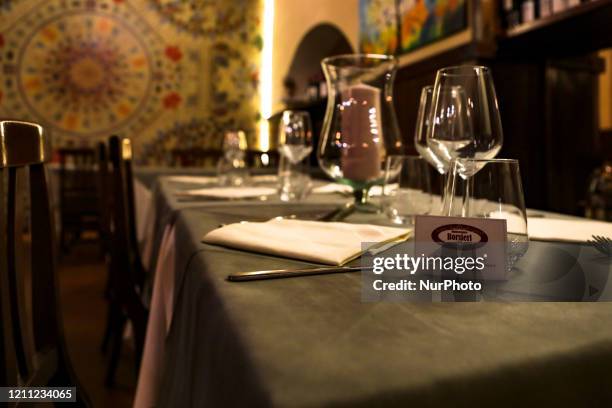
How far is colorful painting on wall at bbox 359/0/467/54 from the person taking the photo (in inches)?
120

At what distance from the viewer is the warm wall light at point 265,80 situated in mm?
6672

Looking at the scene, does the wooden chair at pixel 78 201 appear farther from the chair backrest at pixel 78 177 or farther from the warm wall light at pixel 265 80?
the warm wall light at pixel 265 80

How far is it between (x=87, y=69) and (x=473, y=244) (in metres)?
6.09

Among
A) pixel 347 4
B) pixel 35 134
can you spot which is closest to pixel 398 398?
pixel 35 134

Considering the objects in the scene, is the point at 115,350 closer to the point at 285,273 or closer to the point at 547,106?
the point at 285,273

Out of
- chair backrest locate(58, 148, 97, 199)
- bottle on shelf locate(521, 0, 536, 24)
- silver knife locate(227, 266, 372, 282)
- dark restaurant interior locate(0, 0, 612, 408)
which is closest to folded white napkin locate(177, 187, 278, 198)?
dark restaurant interior locate(0, 0, 612, 408)

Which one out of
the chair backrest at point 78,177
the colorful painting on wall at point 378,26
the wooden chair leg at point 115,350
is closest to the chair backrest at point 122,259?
the wooden chair leg at point 115,350

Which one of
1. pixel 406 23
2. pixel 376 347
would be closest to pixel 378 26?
pixel 406 23

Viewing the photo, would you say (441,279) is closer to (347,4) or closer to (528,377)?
(528,377)

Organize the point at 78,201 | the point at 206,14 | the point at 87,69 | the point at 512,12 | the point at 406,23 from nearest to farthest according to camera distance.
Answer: the point at 512,12 → the point at 406,23 → the point at 78,201 → the point at 87,69 → the point at 206,14

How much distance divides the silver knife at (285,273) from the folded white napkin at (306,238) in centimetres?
2

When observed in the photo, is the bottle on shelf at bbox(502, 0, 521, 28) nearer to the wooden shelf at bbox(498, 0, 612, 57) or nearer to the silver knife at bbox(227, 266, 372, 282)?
the wooden shelf at bbox(498, 0, 612, 57)

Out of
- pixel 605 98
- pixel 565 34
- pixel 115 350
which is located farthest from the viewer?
pixel 605 98

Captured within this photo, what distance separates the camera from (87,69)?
5871 mm
